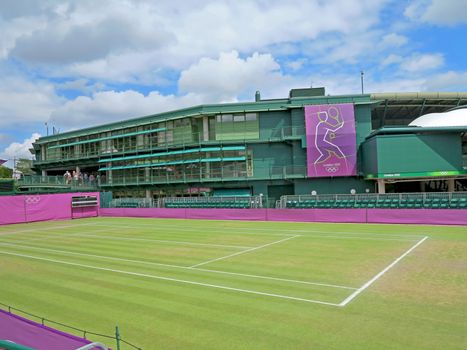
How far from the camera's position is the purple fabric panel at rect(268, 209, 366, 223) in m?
30.5

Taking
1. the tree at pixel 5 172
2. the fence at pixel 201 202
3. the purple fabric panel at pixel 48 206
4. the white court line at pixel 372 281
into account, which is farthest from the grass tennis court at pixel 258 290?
the tree at pixel 5 172

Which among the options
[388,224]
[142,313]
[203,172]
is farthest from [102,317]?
[203,172]

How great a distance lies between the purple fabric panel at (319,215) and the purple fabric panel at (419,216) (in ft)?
3.19

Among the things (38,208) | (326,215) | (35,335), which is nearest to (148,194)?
(38,208)

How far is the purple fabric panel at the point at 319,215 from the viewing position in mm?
30484

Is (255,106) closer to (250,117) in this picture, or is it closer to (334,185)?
(250,117)

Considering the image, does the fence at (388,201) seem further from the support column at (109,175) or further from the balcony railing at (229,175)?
the support column at (109,175)

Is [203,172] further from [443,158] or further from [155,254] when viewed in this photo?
[155,254]

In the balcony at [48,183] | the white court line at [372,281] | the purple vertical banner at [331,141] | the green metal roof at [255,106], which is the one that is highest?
the green metal roof at [255,106]

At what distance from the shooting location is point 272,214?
114 feet

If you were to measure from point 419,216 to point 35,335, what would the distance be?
2734 cm

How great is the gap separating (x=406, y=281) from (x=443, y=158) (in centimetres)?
3187

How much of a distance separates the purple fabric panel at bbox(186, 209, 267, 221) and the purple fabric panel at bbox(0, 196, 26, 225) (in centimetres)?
1729

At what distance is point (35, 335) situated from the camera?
5926 millimetres
